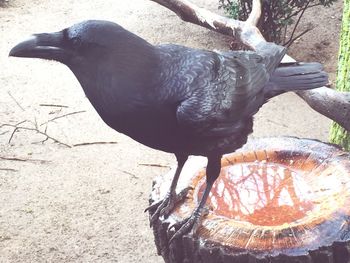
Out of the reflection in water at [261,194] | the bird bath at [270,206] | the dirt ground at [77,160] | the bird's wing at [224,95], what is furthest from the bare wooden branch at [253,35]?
the dirt ground at [77,160]

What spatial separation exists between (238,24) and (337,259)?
171 centimetres

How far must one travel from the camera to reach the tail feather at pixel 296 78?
292 centimetres

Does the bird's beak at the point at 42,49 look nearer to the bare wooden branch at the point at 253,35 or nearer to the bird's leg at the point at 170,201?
the bird's leg at the point at 170,201

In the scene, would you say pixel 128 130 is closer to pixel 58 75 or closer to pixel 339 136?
pixel 339 136

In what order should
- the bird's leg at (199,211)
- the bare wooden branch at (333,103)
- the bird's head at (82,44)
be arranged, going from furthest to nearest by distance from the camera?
the bare wooden branch at (333,103) → the bird's leg at (199,211) → the bird's head at (82,44)

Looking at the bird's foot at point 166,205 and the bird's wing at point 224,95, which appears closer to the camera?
the bird's wing at point 224,95

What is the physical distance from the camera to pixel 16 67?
6.58 metres

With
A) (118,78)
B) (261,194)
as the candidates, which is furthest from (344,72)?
(118,78)

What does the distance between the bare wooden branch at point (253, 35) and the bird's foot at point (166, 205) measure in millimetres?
979

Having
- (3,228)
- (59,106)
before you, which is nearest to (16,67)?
(59,106)

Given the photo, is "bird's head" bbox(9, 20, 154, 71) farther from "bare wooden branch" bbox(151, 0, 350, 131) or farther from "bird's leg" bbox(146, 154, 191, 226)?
"bare wooden branch" bbox(151, 0, 350, 131)

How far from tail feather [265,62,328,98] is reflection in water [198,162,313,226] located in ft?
1.56

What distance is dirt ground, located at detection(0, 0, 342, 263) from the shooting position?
13.6ft

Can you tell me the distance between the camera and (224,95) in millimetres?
2771
